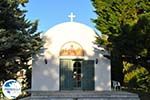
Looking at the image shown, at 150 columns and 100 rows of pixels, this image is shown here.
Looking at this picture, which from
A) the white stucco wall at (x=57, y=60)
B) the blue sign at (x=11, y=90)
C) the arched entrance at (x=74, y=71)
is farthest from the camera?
the arched entrance at (x=74, y=71)

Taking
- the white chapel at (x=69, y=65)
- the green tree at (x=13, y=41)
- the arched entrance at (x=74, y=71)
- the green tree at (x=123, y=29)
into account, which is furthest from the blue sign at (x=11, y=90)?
the arched entrance at (x=74, y=71)

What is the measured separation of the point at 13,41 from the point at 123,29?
20.0 feet

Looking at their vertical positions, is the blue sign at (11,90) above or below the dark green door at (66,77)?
below

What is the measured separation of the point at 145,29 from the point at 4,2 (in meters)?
7.89

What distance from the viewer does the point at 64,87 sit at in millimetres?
27766

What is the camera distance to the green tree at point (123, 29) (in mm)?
22109

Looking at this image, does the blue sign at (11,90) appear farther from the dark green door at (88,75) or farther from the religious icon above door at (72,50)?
the dark green door at (88,75)

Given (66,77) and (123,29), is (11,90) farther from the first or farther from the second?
(66,77)

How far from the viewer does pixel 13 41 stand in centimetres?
2267

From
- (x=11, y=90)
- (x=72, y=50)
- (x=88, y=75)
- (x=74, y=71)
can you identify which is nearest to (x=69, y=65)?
(x=74, y=71)

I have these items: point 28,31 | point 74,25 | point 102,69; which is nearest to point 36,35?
point 28,31

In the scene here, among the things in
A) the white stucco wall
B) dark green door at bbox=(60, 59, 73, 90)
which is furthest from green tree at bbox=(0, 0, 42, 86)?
dark green door at bbox=(60, 59, 73, 90)

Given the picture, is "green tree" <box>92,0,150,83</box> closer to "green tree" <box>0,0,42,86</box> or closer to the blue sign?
"green tree" <box>0,0,42,86</box>

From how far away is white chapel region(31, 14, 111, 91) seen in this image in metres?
27.6
